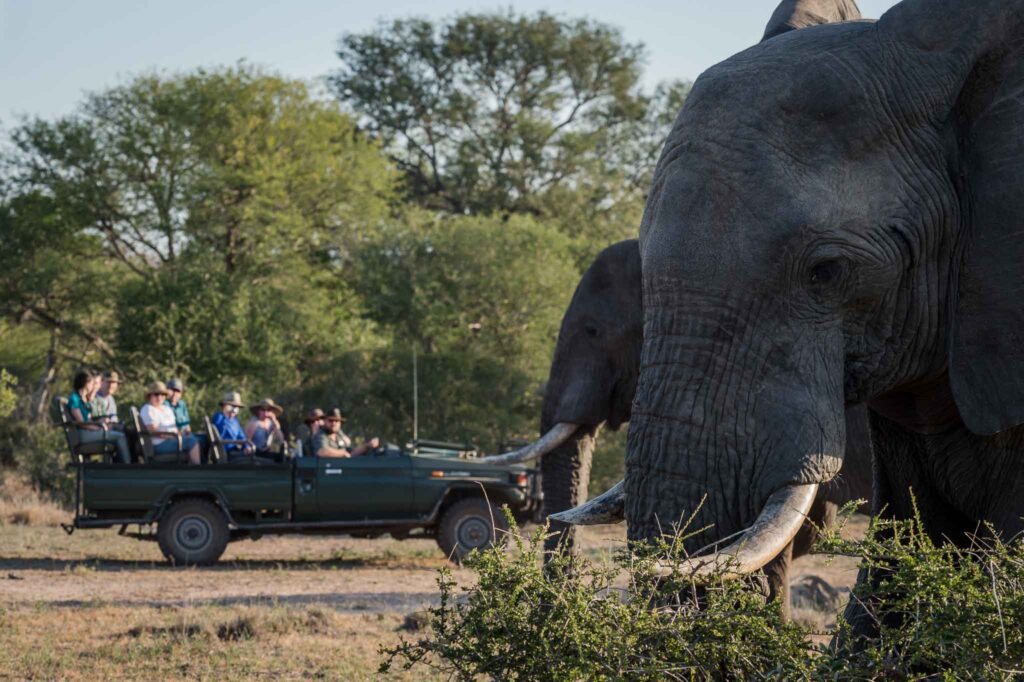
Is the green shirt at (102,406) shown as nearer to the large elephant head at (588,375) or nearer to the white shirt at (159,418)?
the white shirt at (159,418)

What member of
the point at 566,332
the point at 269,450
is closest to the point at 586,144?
the point at 269,450

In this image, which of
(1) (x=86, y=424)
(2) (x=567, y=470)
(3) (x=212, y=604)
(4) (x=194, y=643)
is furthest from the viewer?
(1) (x=86, y=424)

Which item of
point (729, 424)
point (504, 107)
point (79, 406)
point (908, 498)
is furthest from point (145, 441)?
point (504, 107)

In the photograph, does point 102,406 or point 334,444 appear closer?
point 102,406

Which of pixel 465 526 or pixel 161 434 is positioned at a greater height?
pixel 161 434

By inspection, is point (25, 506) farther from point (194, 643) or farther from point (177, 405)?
point (194, 643)

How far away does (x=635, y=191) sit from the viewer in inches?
1716

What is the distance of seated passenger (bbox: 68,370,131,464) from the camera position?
16.0 metres

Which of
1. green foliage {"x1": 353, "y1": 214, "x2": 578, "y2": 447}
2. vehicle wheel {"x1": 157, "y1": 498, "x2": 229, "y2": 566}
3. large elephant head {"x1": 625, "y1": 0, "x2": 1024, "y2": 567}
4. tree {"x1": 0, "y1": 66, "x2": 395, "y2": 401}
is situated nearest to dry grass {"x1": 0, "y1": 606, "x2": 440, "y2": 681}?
large elephant head {"x1": 625, "y1": 0, "x2": 1024, "y2": 567}

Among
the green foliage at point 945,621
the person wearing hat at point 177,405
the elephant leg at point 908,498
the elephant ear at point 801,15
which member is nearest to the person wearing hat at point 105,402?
the person wearing hat at point 177,405

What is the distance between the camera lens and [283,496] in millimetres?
16125

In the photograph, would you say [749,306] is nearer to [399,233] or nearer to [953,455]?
[953,455]

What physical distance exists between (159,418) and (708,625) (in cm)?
1365

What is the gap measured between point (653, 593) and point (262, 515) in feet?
43.4
